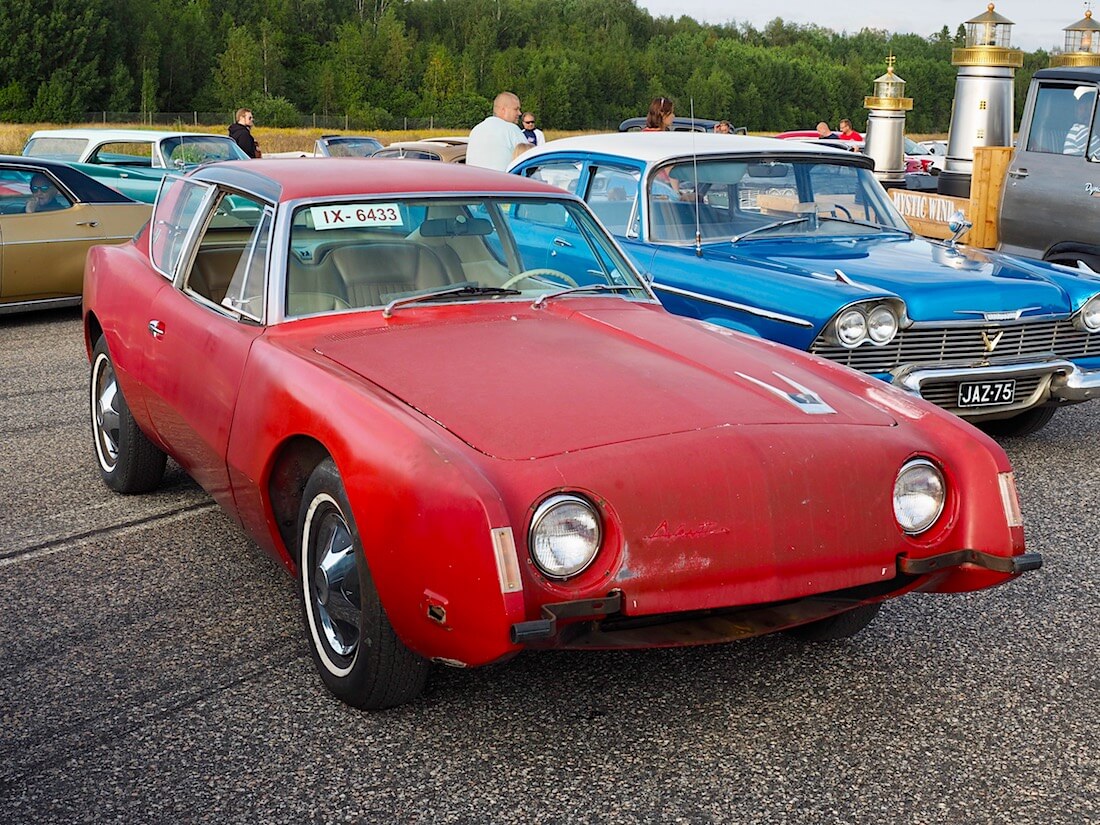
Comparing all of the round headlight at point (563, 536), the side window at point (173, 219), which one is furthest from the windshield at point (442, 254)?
the round headlight at point (563, 536)

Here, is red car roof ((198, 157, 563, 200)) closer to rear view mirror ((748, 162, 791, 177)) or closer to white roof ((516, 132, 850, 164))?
white roof ((516, 132, 850, 164))

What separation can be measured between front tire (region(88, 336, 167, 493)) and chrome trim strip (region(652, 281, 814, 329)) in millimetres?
2632

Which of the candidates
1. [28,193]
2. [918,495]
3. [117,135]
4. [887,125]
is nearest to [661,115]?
[28,193]

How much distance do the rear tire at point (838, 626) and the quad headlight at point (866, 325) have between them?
204cm

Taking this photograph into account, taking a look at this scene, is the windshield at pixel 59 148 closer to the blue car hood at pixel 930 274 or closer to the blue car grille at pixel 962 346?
the blue car hood at pixel 930 274

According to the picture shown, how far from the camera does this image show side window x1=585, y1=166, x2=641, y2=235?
6965 mm

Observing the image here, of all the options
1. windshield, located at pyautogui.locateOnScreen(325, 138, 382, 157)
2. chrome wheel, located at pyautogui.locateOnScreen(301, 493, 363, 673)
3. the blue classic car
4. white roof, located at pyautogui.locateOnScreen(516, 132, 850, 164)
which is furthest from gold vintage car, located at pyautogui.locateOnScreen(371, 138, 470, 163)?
chrome wheel, located at pyautogui.locateOnScreen(301, 493, 363, 673)

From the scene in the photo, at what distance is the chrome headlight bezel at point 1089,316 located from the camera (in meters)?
6.38

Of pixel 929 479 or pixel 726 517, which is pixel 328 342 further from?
pixel 929 479

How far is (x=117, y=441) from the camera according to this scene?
5.41 meters

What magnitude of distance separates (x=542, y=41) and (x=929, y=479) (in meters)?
123

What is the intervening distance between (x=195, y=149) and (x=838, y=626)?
12.4 meters

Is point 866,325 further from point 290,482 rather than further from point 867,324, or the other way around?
point 290,482

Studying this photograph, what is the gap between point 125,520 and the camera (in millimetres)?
5094
